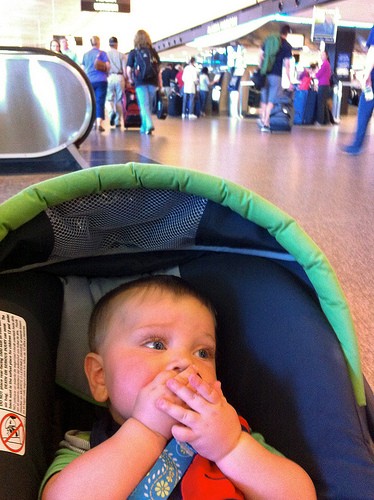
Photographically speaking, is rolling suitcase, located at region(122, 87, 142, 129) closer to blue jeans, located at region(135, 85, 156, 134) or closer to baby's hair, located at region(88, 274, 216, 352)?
blue jeans, located at region(135, 85, 156, 134)

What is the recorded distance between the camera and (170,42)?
18.9m

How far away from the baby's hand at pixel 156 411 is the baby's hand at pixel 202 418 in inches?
0.4

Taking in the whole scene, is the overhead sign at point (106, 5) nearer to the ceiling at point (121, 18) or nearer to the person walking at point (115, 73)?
the ceiling at point (121, 18)

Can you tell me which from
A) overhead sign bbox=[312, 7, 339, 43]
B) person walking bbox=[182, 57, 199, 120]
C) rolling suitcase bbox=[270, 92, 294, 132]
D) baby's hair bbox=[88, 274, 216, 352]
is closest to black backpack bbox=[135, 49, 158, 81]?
rolling suitcase bbox=[270, 92, 294, 132]

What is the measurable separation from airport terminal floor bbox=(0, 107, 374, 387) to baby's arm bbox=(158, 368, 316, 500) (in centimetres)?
72

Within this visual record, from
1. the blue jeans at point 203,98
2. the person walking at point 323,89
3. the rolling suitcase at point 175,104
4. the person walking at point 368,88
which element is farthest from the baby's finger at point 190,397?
the blue jeans at point 203,98

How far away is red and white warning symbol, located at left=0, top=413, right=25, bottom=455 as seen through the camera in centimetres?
77

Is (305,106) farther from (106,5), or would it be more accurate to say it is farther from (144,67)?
(144,67)

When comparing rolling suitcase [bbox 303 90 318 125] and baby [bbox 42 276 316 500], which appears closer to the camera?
baby [bbox 42 276 316 500]

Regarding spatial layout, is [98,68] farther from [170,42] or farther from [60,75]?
[170,42]

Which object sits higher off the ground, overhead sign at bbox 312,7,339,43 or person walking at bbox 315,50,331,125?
overhead sign at bbox 312,7,339,43

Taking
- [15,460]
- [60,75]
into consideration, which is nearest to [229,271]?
[15,460]

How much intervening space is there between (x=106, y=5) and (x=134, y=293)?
11.6m

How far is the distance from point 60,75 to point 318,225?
2775 mm
